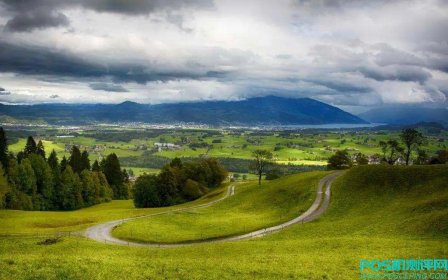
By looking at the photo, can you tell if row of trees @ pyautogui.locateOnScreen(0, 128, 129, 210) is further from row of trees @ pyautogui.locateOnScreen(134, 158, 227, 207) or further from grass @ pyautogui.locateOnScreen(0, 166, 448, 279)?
grass @ pyautogui.locateOnScreen(0, 166, 448, 279)

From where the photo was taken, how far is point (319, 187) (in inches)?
3420

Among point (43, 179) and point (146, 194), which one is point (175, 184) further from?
point (43, 179)

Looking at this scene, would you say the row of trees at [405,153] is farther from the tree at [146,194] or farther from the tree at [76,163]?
the tree at [76,163]

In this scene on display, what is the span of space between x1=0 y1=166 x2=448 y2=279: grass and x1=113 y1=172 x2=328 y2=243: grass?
770cm

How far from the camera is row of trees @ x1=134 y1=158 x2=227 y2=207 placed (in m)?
122

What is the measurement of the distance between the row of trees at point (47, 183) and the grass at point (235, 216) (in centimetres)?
4738

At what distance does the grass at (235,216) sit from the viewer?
64562 mm

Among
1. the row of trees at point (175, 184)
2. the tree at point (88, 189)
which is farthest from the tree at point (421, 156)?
the tree at point (88, 189)

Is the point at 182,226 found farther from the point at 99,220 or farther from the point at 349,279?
the point at 349,279

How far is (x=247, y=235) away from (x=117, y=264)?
30.5 meters

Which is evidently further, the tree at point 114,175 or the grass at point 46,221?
the tree at point 114,175

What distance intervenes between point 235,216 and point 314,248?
35.4m

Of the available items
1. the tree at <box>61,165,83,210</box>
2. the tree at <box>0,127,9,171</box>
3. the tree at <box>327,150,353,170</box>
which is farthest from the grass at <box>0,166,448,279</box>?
the tree at <box>327,150,353,170</box>

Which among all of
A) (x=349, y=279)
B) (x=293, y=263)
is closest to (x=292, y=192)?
(x=293, y=263)
